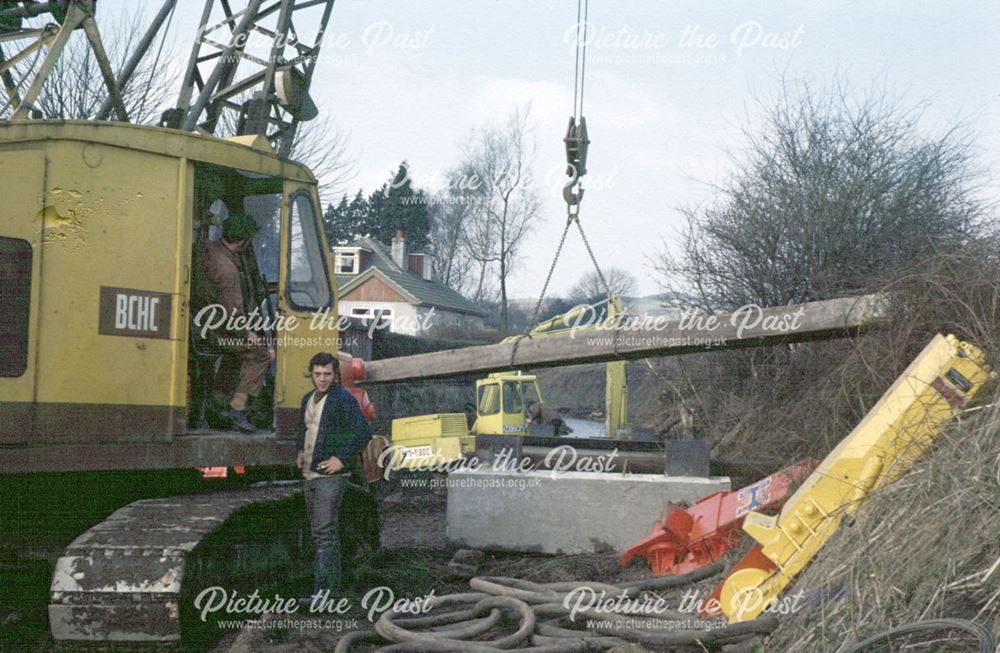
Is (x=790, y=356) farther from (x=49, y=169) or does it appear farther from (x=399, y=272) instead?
(x=399, y=272)

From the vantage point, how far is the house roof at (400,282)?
4725cm

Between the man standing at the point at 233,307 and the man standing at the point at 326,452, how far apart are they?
1.22ft

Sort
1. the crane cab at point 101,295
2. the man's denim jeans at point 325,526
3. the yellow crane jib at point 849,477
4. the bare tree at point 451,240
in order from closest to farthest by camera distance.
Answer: the crane cab at point 101,295
the yellow crane jib at point 849,477
the man's denim jeans at point 325,526
the bare tree at point 451,240

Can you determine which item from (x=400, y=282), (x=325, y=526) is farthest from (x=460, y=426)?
(x=400, y=282)

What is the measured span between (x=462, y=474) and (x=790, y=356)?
512 cm

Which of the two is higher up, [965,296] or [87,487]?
[965,296]

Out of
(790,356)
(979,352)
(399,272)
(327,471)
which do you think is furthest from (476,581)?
(399,272)

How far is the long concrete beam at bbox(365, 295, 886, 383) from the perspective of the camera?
7914 mm

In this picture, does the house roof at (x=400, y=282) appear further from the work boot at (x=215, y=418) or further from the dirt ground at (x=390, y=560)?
the work boot at (x=215, y=418)

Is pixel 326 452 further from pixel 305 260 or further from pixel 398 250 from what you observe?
pixel 398 250

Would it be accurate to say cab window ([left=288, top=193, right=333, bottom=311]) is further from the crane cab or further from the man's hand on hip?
the man's hand on hip

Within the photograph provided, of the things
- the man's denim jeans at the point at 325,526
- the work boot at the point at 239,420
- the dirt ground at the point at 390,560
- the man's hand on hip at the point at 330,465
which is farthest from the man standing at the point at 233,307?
the dirt ground at the point at 390,560

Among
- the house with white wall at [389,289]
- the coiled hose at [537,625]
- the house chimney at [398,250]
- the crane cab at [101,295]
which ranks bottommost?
the coiled hose at [537,625]

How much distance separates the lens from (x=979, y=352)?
6.10 meters
